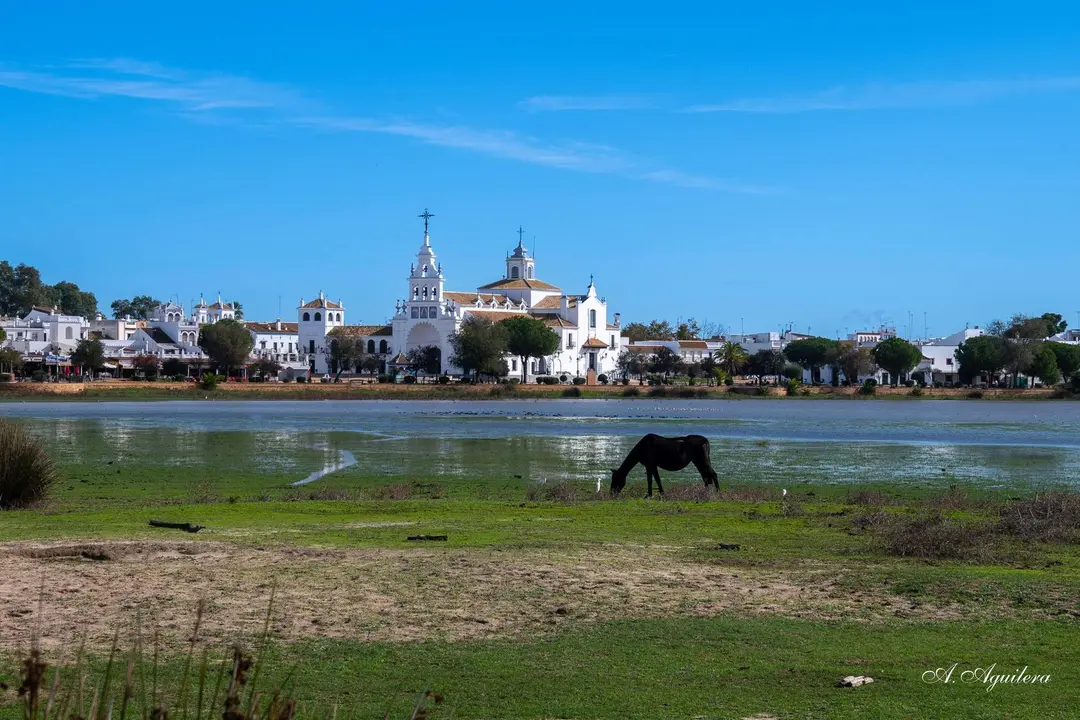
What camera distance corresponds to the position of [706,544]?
657 inches

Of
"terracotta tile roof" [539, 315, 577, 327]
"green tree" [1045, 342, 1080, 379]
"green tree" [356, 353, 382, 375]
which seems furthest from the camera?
"terracotta tile roof" [539, 315, 577, 327]

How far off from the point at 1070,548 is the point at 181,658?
11.5 metres

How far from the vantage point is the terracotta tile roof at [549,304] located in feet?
595

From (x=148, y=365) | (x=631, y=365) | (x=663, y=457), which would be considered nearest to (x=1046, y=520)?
(x=663, y=457)

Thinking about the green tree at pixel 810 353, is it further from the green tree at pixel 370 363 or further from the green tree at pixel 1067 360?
the green tree at pixel 370 363

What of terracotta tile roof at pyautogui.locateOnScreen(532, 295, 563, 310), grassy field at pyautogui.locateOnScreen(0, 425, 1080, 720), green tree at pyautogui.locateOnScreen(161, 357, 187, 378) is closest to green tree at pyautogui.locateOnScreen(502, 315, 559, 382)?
terracotta tile roof at pyautogui.locateOnScreen(532, 295, 563, 310)

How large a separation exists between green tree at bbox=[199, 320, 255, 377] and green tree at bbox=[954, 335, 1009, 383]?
7784 centimetres

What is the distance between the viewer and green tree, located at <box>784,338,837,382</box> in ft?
543

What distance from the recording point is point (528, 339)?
5743 inches

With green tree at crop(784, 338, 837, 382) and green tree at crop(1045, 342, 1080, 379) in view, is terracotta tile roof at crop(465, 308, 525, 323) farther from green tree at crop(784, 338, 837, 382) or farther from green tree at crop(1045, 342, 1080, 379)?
green tree at crop(1045, 342, 1080, 379)

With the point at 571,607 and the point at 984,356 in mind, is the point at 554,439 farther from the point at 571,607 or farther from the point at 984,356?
the point at 984,356

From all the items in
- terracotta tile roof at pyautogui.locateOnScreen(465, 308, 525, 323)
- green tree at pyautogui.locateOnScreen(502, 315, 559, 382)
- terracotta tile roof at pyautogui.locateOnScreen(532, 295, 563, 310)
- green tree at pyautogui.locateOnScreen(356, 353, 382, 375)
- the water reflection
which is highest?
terracotta tile roof at pyautogui.locateOnScreen(532, 295, 563, 310)

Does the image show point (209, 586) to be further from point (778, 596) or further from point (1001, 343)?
point (1001, 343)

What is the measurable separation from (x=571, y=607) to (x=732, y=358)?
161 metres
